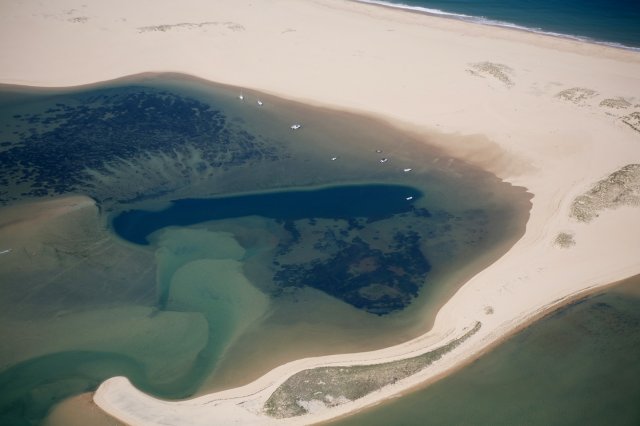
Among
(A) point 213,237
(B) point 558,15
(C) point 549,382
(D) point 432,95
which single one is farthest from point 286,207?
(B) point 558,15

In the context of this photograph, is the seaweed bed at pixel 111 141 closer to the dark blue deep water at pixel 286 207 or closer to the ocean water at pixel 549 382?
the dark blue deep water at pixel 286 207

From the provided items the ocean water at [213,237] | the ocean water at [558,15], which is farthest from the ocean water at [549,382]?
the ocean water at [558,15]

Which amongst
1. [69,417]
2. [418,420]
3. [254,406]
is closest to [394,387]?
[418,420]

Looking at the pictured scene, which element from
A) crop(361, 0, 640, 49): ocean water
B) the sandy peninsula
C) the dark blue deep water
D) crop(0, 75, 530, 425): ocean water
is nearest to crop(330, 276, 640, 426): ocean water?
the sandy peninsula

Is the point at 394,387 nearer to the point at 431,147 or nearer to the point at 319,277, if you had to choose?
the point at 319,277

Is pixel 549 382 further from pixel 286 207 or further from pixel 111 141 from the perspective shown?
pixel 111 141
